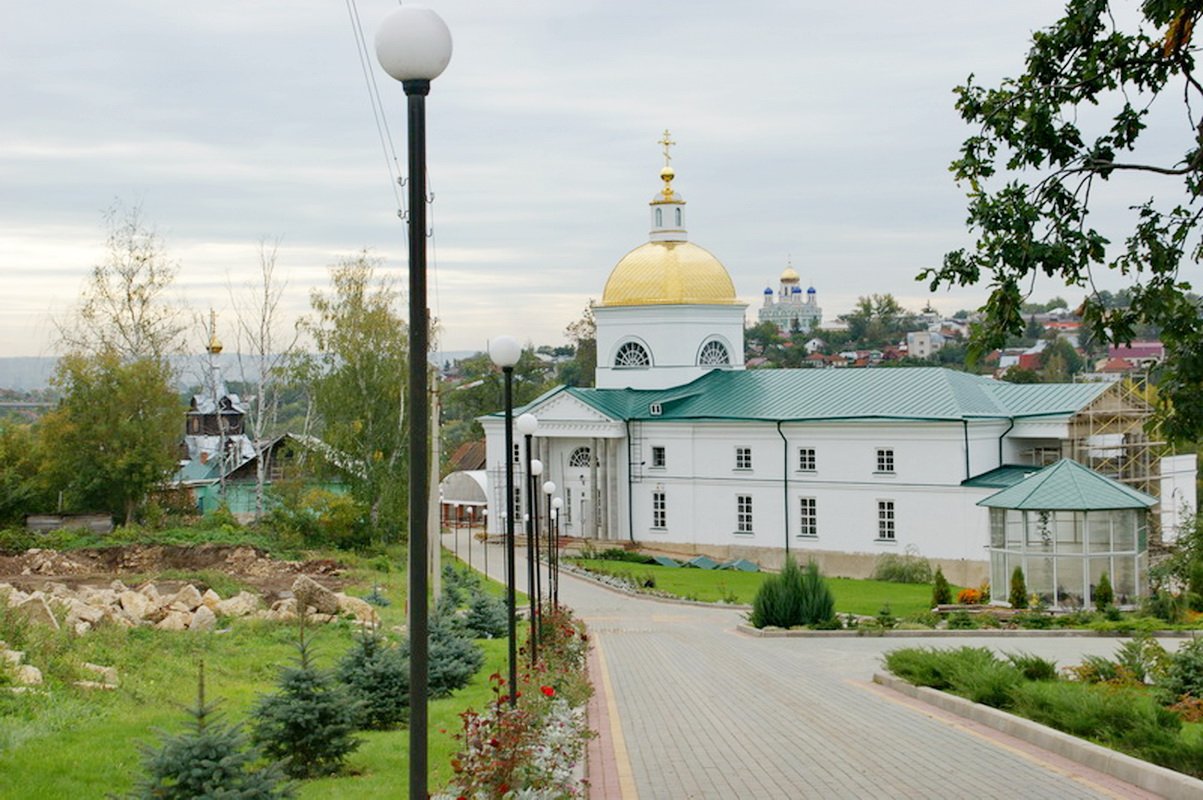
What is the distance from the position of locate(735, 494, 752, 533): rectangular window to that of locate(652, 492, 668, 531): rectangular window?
3.13 m

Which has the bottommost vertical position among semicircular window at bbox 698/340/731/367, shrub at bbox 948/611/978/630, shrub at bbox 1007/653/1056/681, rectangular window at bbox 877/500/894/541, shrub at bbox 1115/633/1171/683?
shrub at bbox 948/611/978/630

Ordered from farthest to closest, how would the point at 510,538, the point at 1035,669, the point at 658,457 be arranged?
the point at 658,457 < the point at 1035,669 < the point at 510,538

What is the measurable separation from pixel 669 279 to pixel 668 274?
23cm

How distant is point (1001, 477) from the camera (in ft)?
144

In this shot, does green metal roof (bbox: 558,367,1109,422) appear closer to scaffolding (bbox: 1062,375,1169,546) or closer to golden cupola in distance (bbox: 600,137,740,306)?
scaffolding (bbox: 1062,375,1169,546)

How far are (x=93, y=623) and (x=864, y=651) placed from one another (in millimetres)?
12769

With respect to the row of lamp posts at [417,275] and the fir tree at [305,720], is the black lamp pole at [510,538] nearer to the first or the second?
the fir tree at [305,720]

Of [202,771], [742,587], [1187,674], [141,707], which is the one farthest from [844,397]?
[202,771]

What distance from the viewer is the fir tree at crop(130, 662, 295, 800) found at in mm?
8133

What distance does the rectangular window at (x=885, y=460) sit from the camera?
46.0 m

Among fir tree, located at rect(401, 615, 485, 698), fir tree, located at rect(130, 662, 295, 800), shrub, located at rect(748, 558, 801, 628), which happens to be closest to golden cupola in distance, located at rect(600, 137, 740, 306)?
shrub, located at rect(748, 558, 801, 628)

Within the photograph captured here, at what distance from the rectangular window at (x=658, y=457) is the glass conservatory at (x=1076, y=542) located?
1944 cm

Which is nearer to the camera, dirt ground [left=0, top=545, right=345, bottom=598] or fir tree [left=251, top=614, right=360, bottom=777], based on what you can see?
fir tree [left=251, top=614, right=360, bottom=777]

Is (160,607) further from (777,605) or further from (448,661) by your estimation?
(777,605)
